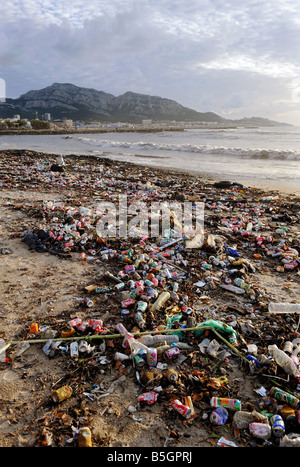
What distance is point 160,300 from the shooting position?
3.25 metres

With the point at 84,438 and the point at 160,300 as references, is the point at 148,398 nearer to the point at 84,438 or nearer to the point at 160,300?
the point at 84,438

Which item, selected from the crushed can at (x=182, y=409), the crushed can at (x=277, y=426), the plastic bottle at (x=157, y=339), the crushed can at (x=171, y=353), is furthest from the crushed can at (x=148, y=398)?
the crushed can at (x=277, y=426)

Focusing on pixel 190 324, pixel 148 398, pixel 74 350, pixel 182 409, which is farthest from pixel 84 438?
pixel 190 324

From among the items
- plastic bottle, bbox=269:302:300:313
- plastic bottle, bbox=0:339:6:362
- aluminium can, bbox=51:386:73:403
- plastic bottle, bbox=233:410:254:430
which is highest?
plastic bottle, bbox=269:302:300:313

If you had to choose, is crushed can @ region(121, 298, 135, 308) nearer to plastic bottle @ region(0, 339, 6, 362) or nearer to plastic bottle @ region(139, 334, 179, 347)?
plastic bottle @ region(139, 334, 179, 347)

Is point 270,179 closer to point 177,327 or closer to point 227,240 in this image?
point 227,240

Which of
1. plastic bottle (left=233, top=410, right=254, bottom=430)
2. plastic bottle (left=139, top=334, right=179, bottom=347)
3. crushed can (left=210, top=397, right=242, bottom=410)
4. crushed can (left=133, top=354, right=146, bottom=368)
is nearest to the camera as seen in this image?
plastic bottle (left=233, top=410, right=254, bottom=430)

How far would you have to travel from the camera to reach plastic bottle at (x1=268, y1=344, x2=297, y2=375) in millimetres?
2311

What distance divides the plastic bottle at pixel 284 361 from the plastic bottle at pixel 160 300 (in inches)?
49.4

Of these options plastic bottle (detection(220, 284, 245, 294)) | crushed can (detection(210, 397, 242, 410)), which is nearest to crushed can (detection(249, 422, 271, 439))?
crushed can (detection(210, 397, 242, 410))

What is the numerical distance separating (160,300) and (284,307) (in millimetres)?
1466

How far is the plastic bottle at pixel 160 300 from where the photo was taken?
315 centimetres

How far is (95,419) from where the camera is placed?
1954 mm
